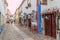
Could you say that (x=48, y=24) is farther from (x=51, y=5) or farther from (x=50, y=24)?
(x=51, y=5)

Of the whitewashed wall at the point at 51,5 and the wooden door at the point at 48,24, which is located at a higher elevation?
the whitewashed wall at the point at 51,5

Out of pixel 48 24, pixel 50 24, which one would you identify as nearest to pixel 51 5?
pixel 50 24

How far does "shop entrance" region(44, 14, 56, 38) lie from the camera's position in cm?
1500

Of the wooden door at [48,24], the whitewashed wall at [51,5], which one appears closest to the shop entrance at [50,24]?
the wooden door at [48,24]

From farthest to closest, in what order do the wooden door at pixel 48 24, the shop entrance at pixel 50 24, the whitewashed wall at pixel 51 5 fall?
the wooden door at pixel 48 24 → the shop entrance at pixel 50 24 → the whitewashed wall at pixel 51 5

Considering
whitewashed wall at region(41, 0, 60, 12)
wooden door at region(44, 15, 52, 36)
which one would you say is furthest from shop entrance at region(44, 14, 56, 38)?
whitewashed wall at region(41, 0, 60, 12)

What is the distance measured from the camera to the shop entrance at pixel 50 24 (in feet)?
49.2

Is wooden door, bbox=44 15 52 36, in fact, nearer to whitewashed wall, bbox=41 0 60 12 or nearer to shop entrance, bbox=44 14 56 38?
shop entrance, bbox=44 14 56 38

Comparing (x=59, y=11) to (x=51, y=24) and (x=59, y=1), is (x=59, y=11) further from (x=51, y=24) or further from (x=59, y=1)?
(x=51, y=24)

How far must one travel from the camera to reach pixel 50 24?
16156 mm

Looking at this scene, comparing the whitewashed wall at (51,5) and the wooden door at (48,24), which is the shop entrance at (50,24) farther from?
the whitewashed wall at (51,5)

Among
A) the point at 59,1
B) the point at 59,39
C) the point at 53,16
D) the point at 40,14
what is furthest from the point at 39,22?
the point at 59,39

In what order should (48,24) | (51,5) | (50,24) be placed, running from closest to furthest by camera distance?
1. (51,5)
2. (50,24)
3. (48,24)

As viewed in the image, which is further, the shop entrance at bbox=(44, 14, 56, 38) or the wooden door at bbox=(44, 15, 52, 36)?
the wooden door at bbox=(44, 15, 52, 36)
